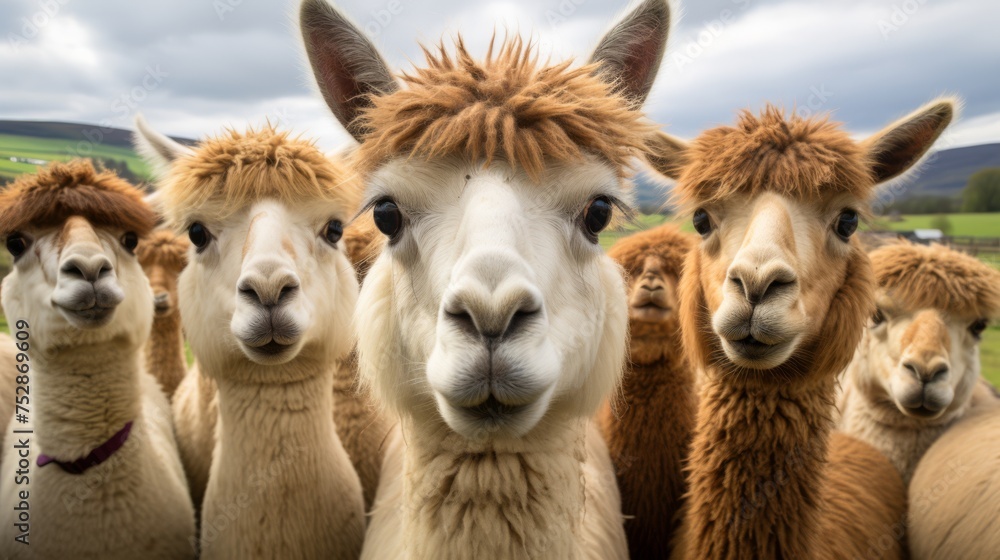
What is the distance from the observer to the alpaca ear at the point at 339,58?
251cm

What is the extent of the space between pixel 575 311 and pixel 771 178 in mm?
1525

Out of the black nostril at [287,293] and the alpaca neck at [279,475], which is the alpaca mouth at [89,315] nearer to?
the alpaca neck at [279,475]

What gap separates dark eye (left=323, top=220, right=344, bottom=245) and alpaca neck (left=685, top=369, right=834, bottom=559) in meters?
2.26

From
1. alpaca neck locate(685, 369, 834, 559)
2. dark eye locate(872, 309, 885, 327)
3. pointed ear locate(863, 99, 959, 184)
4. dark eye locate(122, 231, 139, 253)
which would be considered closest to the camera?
alpaca neck locate(685, 369, 834, 559)

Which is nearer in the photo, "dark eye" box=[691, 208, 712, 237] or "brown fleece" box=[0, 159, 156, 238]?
"dark eye" box=[691, 208, 712, 237]

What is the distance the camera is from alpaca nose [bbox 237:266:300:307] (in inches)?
114

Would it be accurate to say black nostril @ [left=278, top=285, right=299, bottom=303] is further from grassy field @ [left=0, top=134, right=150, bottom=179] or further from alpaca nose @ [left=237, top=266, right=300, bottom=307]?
grassy field @ [left=0, top=134, right=150, bottom=179]

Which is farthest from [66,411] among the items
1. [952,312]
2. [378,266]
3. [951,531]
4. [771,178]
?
[952,312]

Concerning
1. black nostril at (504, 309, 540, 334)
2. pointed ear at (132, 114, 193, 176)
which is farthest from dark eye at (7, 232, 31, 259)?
black nostril at (504, 309, 540, 334)

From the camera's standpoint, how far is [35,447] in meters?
3.81

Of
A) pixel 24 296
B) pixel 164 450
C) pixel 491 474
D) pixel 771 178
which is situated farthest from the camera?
pixel 164 450

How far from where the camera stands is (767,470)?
286cm

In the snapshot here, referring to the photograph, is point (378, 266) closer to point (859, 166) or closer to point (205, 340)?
point (205, 340)

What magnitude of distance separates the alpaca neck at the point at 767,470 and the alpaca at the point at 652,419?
38.9 inches
